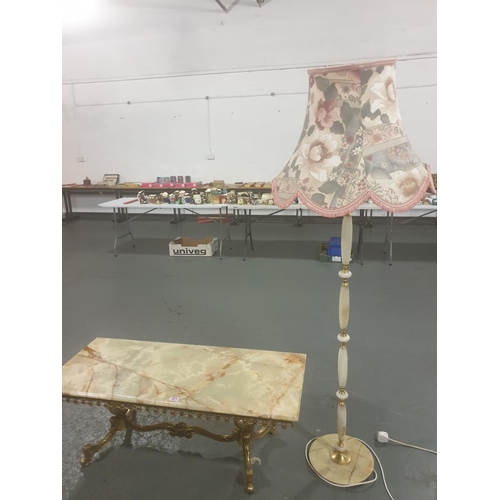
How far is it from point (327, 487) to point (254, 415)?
0.56m

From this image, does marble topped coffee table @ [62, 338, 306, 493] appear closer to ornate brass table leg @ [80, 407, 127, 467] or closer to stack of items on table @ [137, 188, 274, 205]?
ornate brass table leg @ [80, 407, 127, 467]

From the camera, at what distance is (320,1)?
18.5ft

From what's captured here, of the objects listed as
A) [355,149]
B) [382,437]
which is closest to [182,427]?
[382,437]

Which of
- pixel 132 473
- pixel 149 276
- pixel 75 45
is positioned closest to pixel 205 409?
pixel 132 473

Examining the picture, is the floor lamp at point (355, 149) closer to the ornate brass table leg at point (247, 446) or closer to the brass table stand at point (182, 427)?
the brass table stand at point (182, 427)

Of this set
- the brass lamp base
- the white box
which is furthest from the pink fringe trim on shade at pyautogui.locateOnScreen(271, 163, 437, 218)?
the white box

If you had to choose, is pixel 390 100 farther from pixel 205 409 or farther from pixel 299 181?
pixel 205 409

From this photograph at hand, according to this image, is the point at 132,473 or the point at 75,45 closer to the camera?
the point at 132,473

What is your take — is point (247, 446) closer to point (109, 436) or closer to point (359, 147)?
point (109, 436)

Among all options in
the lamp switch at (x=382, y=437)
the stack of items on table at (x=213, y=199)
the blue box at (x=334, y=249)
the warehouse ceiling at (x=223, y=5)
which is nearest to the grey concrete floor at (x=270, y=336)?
the lamp switch at (x=382, y=437)

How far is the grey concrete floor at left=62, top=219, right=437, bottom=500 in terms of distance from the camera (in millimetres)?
1569

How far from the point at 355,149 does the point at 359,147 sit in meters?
0.01

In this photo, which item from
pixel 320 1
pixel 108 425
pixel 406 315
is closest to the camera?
pixel 108 425

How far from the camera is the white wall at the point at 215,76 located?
221 inches
